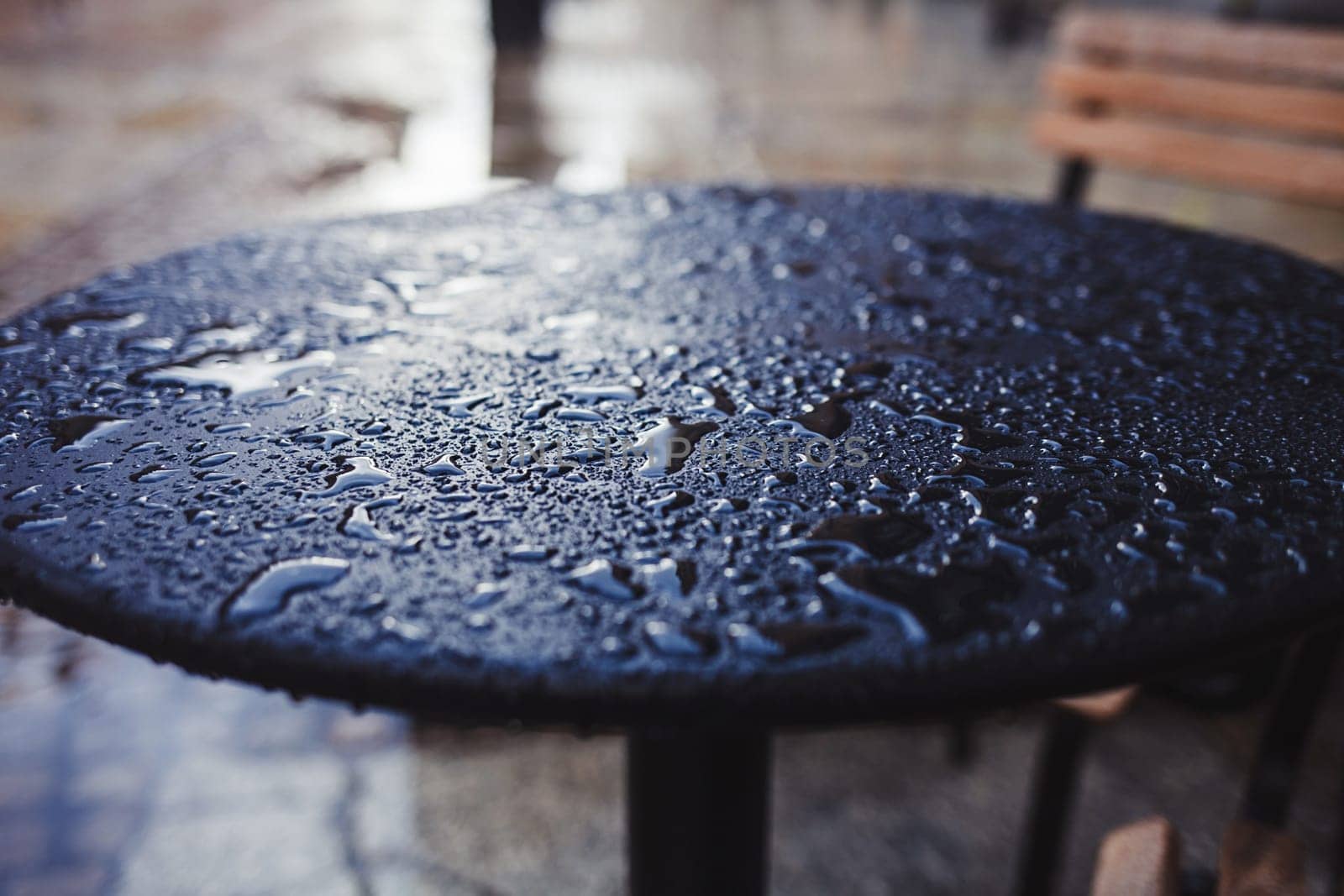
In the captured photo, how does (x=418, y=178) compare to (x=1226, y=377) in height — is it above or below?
below

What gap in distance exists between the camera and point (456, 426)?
84cm

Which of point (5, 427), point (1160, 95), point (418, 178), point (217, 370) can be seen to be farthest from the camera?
point (418, 178)

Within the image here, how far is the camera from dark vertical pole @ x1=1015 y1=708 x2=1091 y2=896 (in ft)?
5.04

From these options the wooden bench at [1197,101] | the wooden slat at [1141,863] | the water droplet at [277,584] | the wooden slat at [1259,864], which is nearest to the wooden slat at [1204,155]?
the wooden bench at [1197,101]

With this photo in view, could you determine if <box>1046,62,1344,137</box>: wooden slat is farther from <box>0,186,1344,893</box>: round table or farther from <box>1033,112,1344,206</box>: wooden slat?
<box>0,186,1344,893</box>: round table

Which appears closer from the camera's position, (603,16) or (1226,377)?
(1226,377)

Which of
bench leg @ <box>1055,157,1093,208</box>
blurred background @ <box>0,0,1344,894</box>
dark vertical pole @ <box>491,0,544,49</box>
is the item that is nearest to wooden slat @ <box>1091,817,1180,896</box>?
blurred background @ <box>0,0,1344,894</box>

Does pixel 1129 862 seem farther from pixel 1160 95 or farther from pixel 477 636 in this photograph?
pixel 1160 95

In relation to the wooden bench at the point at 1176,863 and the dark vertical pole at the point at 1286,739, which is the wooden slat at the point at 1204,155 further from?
the wooden bench at the point at 1176,863

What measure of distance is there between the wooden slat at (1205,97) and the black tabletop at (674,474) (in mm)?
1466

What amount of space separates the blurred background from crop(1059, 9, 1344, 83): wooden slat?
2.07 ft

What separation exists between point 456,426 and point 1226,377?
675mm

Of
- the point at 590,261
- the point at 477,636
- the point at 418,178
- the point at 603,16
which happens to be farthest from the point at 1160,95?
the point at 603,16

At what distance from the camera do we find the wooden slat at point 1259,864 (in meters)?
1.09
